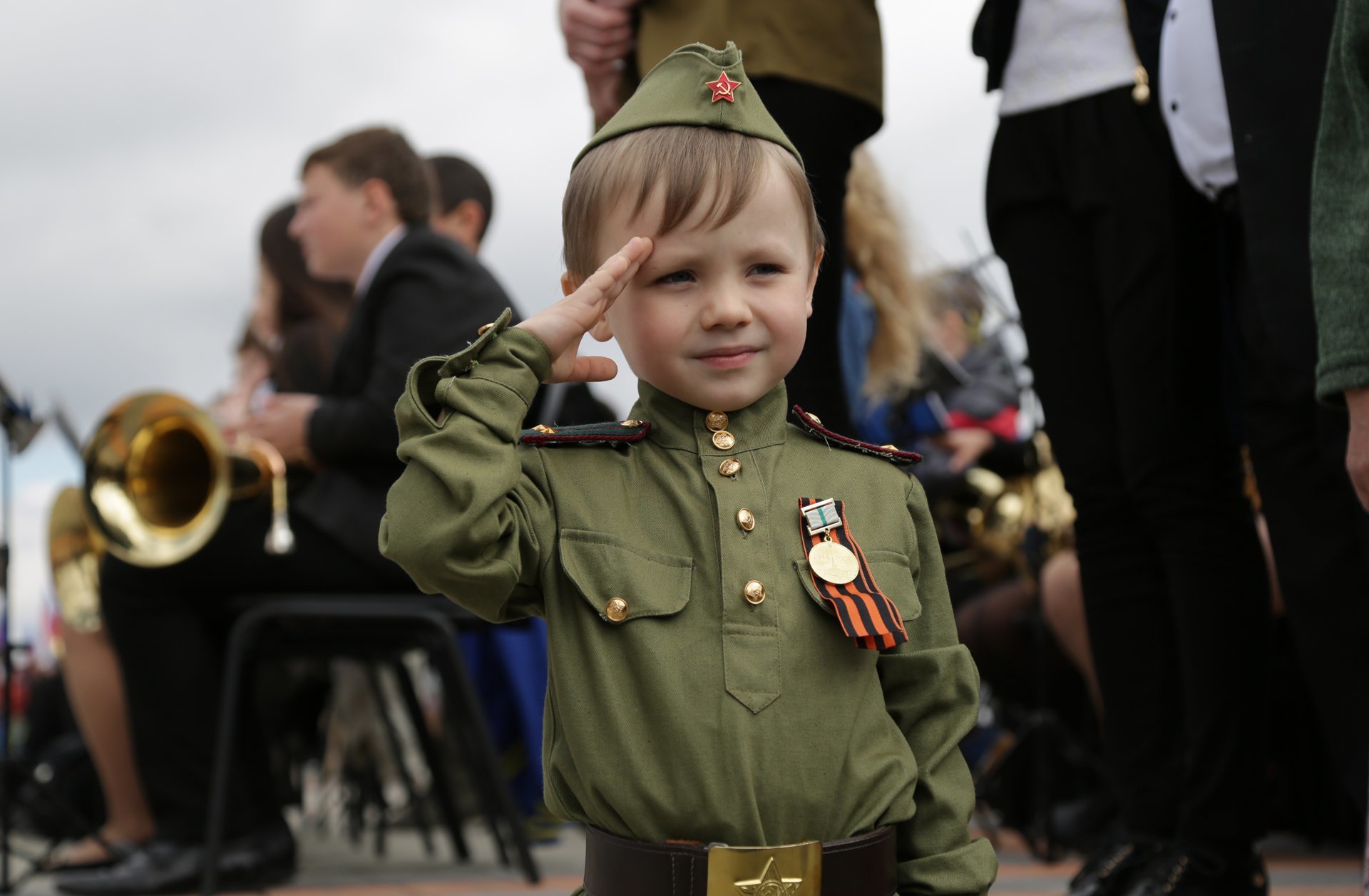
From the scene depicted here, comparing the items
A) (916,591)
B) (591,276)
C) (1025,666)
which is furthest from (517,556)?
(1025,666)

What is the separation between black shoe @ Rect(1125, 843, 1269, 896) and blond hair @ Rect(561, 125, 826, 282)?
50.0 inches

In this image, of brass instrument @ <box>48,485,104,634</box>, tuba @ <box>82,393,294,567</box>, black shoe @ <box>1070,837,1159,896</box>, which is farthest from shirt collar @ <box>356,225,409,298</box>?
black shoe @ <box>1070,837,1159,896</box>

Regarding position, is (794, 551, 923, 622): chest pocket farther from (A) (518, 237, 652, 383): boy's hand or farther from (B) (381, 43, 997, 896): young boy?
(A) (518, 237, 652, 383): boy's hand

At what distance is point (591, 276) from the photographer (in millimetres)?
1377

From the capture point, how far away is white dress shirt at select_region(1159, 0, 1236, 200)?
2.19 metres

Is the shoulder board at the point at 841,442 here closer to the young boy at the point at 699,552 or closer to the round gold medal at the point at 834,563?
the young boy at the point at 699,552

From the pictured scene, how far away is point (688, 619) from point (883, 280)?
3125mm

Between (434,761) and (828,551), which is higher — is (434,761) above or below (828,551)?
below

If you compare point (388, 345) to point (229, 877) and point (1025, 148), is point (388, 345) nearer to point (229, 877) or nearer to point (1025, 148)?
point (229, 877)

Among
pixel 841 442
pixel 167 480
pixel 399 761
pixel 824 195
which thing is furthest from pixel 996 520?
pixel 841 442

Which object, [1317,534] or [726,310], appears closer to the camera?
[726,310]

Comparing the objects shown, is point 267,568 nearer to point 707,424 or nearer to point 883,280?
point 883,280

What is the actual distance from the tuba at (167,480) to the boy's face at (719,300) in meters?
2.20

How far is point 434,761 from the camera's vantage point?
3.99 meters
